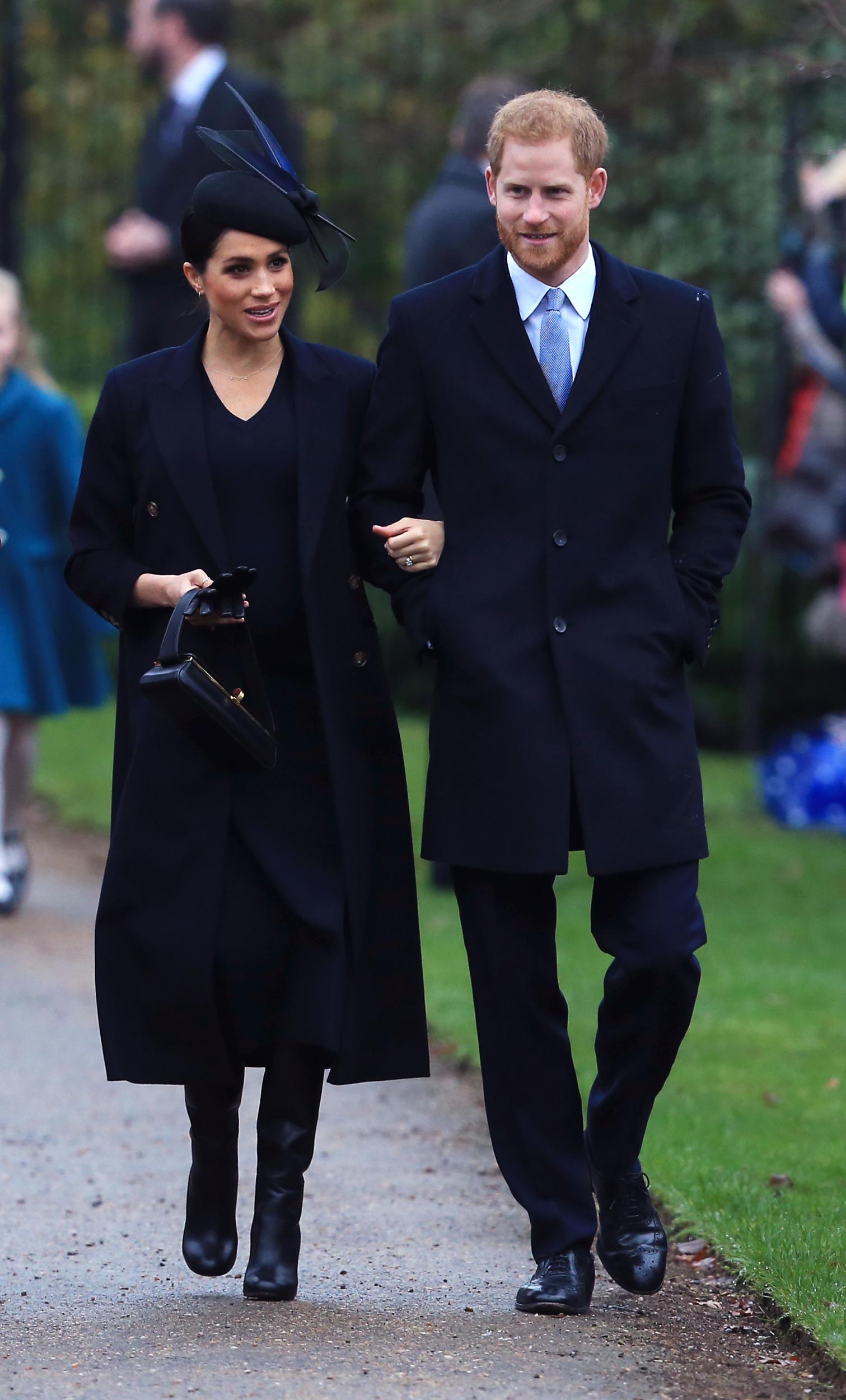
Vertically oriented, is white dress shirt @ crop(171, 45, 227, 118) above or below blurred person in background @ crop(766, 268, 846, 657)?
above

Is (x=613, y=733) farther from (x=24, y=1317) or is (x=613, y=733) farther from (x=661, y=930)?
(x=24, y=1317)

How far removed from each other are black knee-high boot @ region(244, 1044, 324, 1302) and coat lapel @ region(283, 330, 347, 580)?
33.0 inches

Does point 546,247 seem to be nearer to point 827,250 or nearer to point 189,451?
point 189,451

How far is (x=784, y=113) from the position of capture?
37.9 ft

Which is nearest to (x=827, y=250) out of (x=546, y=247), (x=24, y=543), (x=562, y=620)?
(x=24, y=543)

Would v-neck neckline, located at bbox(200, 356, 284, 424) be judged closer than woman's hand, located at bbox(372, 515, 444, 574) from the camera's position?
No

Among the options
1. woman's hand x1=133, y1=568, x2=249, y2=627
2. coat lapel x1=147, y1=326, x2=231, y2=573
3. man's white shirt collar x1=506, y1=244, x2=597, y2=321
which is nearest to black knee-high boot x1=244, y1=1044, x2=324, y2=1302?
woman's hand x1=133, y1=568, x2=249, y2=627

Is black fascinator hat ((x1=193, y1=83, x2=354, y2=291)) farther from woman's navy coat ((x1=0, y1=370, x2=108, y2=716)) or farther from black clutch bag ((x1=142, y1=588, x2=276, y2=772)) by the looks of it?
woman's navy coat ((x1=0, y1=370, x2=108, y2=716))

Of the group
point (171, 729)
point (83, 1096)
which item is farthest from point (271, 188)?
point (83, 1096)

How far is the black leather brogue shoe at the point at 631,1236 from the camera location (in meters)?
3.83

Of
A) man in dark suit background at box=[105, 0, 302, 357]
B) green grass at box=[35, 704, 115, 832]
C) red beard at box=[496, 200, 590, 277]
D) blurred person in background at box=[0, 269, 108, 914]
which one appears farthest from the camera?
green grass at box=[35, 704, 115, 832]

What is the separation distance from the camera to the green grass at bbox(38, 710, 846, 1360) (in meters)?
4.26

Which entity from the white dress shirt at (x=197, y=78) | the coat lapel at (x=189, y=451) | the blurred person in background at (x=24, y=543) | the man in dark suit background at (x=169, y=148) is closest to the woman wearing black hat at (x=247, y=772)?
the coat lapel at (x=189, y=451)

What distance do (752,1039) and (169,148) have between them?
13.2 ft
